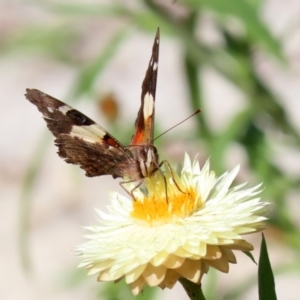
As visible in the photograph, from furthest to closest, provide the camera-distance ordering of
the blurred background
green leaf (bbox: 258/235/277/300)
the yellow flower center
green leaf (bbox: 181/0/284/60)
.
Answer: the blurred background
green leaf (bbox: 181/0/284/60)
the yellow flower center
green leaf (bbox: 258/235/277/300)

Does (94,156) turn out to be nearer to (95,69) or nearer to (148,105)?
(148,105)

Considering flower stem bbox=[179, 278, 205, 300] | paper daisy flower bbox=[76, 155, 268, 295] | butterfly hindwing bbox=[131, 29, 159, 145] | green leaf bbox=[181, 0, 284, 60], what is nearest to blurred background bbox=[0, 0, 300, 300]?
green leaf bbox=[181, 0, 284, 60]

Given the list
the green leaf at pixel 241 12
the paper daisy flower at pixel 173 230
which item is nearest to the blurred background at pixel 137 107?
the green leaf at pixel 241 12

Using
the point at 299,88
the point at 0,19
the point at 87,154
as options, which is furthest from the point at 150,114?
the point at 0,19

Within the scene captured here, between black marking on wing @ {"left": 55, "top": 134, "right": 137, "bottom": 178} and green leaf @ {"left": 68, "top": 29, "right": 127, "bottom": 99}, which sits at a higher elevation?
green leaf @ {"left": 68, "top": 29, "right": 127, "bottom": 99}

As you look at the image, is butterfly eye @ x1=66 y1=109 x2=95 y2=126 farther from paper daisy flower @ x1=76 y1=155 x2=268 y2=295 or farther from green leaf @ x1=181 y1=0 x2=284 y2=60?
green leaf @ x1=181 y1=0 x2=284 y2=60

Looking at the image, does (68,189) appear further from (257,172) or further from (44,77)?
(257,172)

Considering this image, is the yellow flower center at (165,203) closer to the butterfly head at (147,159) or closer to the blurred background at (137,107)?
the butterfly head at (147,159)

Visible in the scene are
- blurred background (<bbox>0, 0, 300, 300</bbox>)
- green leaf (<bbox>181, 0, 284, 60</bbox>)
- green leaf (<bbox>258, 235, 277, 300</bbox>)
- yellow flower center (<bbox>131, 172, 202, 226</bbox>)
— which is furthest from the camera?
blurred background (<bbox>0, 0, 300, 300</bbox>)
